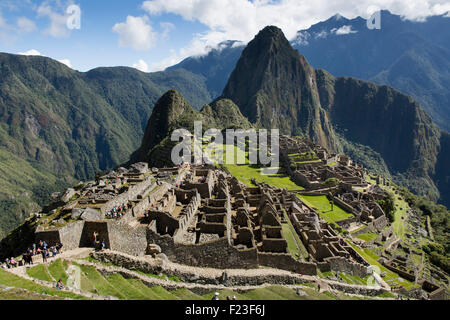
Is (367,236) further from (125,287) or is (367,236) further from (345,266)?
(125,287)

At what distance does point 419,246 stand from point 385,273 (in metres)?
33.8

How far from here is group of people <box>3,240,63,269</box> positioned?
1756 centimetres

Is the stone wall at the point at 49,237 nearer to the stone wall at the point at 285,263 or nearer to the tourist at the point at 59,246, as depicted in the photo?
the tourist at the point at 59,246

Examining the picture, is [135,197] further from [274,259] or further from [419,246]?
[419,246]

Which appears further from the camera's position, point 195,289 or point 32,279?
point 195,289

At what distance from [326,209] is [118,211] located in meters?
48.9

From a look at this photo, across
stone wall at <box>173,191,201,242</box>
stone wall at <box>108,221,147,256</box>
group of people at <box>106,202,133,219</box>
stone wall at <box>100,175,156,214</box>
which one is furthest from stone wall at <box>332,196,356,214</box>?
stone wall at <box>108,221,147,256</box>

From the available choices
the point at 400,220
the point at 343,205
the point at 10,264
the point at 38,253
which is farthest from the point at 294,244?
the point at 400,220

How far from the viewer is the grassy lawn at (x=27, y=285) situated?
46.4ft

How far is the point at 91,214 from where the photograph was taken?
22359mm

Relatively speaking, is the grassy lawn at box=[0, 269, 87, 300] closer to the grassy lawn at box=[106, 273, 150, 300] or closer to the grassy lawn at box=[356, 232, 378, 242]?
the grassy lawn at box=[106, 273, 150, 300]

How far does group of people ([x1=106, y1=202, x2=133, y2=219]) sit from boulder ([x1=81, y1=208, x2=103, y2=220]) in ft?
2.83
